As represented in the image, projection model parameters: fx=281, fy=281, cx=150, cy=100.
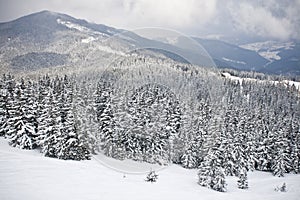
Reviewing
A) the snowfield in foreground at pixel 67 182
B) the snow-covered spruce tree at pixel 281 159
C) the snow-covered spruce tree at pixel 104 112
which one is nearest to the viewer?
the snowfield in foreground at pixel 67 182

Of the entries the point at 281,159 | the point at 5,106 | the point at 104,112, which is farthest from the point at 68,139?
the point at 281,159

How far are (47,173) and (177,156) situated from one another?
83.7 feet

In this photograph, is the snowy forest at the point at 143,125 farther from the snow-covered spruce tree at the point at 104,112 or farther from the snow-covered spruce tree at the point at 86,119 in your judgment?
the snow-covered spruce tree at the point at 104,112

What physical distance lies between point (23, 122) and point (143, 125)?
18.3m

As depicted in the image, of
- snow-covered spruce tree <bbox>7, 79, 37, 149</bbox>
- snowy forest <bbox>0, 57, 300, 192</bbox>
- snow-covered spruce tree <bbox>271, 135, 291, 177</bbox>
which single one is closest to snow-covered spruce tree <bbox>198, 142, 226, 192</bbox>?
snowy forest <bbox>0, 57, 300, 192</bbox>

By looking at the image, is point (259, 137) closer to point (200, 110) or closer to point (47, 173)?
point (200, 110)

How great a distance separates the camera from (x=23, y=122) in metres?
28.2

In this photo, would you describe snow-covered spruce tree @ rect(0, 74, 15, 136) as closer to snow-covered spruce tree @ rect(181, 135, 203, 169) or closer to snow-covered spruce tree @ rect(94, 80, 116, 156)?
snow-covered spruce tree @ rect(94, 80, 116, 156)

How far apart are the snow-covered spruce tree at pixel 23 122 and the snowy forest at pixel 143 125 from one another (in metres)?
0.10

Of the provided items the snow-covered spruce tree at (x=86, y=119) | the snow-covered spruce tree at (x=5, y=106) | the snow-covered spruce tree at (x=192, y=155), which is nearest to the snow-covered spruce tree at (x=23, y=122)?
the snow-covered spruce tree at (x=5, y=106)

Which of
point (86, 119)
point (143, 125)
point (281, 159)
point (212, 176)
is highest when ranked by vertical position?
point (86, 119)

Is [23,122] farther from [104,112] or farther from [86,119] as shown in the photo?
[86,119]

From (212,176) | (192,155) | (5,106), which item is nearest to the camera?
(212,176)

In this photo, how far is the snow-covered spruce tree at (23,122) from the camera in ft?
91.2
